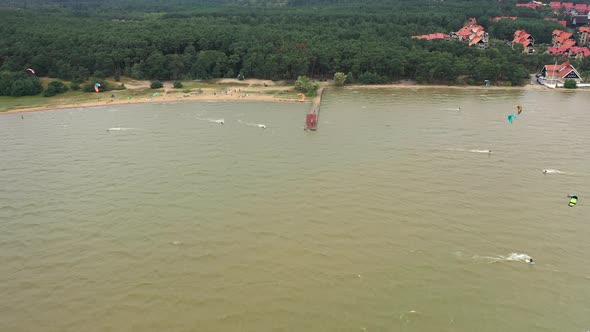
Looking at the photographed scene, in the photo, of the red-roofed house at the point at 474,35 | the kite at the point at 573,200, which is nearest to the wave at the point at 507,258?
the kite at the point at 573,200

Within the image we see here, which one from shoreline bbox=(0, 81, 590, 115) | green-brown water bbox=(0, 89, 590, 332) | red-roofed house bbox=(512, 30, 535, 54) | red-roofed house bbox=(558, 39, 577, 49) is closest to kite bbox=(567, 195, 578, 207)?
green-brown water bbox=(0, 89, 590, 332)

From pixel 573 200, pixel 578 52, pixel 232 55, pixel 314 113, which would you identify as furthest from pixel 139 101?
pixel 578 52

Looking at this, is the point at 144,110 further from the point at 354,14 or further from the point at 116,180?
the point at 354,14

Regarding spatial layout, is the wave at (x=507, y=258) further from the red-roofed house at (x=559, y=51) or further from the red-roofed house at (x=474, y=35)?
the red-roofed house at (x=474, y=35)

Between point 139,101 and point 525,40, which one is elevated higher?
point 525,40

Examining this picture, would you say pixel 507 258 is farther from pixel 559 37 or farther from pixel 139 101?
pixel 559 37

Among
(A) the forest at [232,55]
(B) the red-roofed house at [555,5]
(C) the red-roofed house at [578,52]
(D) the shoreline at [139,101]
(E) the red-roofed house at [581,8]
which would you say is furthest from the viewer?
(B) the red-roofed house at [555,5]
